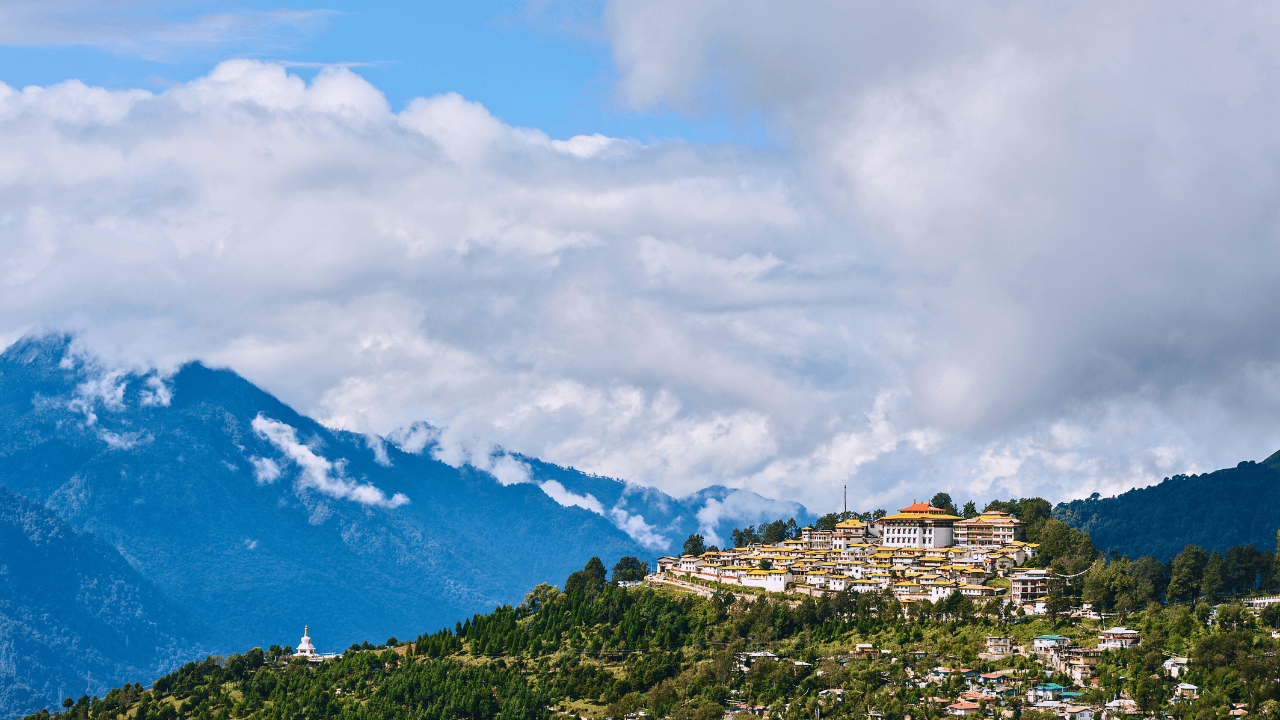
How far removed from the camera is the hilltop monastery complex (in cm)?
16288

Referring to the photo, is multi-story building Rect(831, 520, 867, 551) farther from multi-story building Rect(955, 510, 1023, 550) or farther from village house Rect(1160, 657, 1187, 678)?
village house Rect(1160, 657, 1187, 678)

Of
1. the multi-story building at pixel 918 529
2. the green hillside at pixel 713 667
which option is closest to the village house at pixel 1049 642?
the green hillside at pixel 713 667

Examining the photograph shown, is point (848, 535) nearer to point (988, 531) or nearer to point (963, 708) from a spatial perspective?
point (988, 531)

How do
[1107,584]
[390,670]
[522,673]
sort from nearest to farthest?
[1107,584], [522,673], [390,670]

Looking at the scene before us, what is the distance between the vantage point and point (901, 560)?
575ft

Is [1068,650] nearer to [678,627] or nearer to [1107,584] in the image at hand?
[1107,584]

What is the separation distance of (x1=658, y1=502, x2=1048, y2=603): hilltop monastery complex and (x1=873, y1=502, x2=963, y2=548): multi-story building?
12 centimetres

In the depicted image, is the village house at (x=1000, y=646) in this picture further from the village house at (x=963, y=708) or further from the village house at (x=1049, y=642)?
the village house at (x=963, y=708)

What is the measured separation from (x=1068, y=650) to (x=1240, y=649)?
15.3m

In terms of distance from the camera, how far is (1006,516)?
609 feet

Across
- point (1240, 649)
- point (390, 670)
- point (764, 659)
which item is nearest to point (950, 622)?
point (764, 659)

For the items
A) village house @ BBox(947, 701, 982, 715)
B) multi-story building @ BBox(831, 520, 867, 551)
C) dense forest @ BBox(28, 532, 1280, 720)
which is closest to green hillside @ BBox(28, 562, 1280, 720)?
dense forest @ BBox(28, 532, 1280, 720)

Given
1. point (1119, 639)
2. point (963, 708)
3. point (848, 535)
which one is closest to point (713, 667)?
point (963, 708)

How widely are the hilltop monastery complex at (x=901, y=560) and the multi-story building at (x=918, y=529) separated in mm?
123
